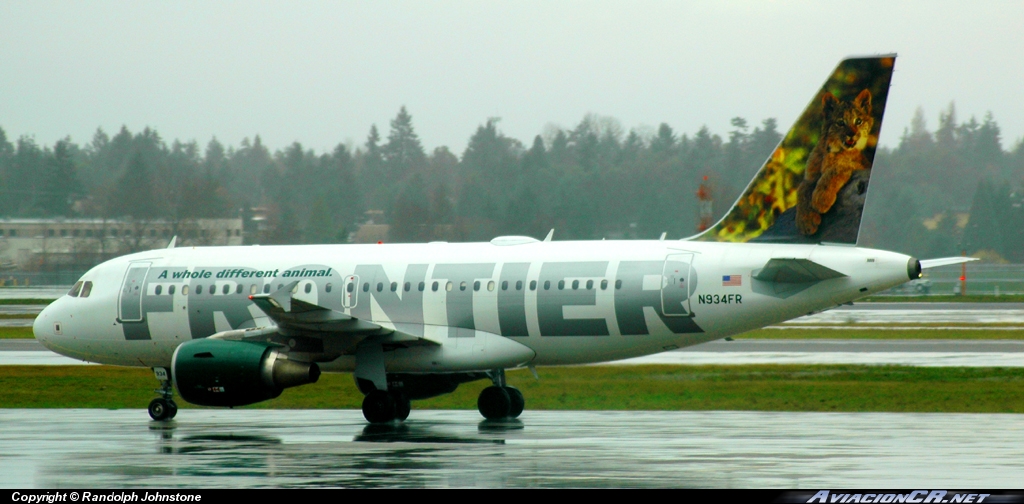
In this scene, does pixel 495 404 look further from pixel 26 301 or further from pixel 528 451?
pixel 26 301

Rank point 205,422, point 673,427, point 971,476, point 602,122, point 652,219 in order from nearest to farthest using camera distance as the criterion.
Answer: point 971,476
point 673,427
point 205,422
point 652,219
point 602,122

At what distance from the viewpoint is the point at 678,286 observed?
76.0 ft

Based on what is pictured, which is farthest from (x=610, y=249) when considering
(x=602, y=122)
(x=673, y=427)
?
(x=602, y=122)

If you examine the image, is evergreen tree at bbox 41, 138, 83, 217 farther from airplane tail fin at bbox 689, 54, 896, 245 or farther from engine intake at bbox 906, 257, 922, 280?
engine intake at bbox 906, 257, 922, 280

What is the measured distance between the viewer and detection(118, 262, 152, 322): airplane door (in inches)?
1069

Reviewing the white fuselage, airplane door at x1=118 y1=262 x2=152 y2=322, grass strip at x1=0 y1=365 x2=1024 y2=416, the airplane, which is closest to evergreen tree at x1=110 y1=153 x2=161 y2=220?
grass strip at x1=0 y1=365 x2=1024 y2=416

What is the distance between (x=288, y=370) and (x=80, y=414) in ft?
17.2

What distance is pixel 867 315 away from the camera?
5912 centimetres

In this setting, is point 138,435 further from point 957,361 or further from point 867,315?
point 867,315

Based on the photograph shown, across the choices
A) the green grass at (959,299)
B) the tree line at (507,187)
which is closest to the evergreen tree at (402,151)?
the tree line at (507,187)

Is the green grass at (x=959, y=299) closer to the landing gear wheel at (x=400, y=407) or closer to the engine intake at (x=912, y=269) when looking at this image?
the engine intake at (x=912, y=269)

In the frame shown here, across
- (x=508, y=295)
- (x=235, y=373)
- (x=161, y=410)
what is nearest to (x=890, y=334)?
(x=508, y=295)

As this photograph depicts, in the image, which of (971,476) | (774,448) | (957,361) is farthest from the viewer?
(957,361)

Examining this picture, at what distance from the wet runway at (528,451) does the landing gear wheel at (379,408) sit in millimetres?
497
